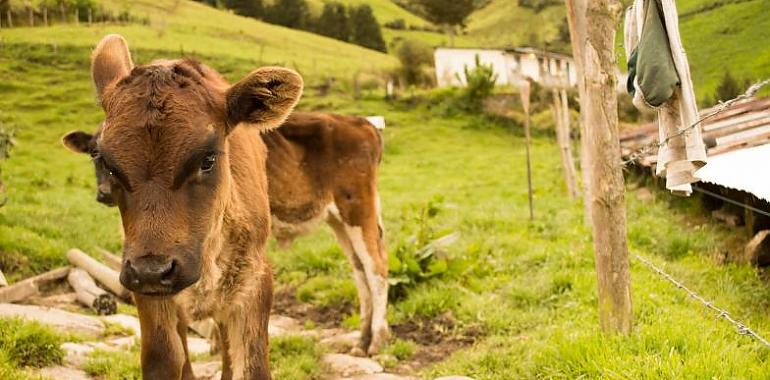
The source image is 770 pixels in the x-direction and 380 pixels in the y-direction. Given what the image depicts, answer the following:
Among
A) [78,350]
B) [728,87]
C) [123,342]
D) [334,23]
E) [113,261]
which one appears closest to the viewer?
[78,350]

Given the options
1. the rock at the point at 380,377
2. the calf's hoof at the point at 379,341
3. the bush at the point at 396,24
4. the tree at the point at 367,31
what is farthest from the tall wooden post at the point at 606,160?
the bush at the point at 396,24

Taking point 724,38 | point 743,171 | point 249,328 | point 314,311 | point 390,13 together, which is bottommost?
point 314,311

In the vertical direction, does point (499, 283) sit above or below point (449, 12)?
below

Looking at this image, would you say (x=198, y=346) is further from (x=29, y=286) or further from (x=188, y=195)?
(x=188, y=195)

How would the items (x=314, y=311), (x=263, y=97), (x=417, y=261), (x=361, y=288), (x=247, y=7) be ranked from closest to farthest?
(x=263, y=97)
(x=361, y=288)
(x=417, y=261)
(x=314, y=311)
(x=247, y=7)

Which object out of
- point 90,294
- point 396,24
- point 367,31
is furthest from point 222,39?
point 90,294

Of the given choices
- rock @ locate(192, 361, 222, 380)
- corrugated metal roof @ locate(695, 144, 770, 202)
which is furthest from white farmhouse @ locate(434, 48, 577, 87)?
rock @ locate(192, 361, 222, 380)

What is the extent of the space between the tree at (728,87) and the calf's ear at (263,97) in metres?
6.17

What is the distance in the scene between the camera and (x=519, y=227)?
436 inches

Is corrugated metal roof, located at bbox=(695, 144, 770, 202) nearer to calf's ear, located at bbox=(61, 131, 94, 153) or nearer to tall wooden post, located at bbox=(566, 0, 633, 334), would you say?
tall wooden post, located at bbox=(566, 0, 633, 334)

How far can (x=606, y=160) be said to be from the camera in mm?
4879

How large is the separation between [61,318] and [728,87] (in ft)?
25.0

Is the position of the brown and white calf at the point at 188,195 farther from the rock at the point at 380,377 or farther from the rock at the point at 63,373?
the rock at the point at 380,377

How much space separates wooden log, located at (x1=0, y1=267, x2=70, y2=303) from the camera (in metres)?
7.16
